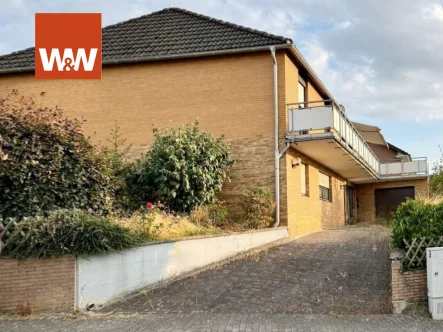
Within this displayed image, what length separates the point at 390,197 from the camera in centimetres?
3234

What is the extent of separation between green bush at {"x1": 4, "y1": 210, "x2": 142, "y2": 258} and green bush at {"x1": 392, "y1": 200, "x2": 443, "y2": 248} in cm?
497

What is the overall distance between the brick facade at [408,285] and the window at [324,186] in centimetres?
1360

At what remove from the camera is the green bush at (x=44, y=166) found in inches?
424

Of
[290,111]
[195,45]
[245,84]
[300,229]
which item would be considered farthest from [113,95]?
[300,229]

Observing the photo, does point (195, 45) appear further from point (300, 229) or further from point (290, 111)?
point (300, 229)

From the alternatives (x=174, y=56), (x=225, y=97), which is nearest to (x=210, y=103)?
(x=225, y=97)

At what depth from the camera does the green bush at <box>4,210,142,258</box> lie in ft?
28.9

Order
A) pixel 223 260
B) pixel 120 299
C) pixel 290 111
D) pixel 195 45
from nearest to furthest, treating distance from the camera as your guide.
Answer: pixel 120 299 < pixel 223 260 < pixel 290 111 < pixel 195 45

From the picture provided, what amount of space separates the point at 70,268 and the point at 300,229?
10497mm

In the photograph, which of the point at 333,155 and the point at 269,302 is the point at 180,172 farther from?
the point at 333,155

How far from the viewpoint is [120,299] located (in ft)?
31.0

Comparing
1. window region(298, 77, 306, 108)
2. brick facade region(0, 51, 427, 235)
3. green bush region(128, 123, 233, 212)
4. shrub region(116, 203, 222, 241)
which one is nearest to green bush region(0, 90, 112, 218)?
shrub region(116, 203, 222, 241)

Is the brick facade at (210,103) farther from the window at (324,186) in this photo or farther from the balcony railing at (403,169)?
the balcony railing at (403,169)

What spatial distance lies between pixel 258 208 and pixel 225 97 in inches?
158
